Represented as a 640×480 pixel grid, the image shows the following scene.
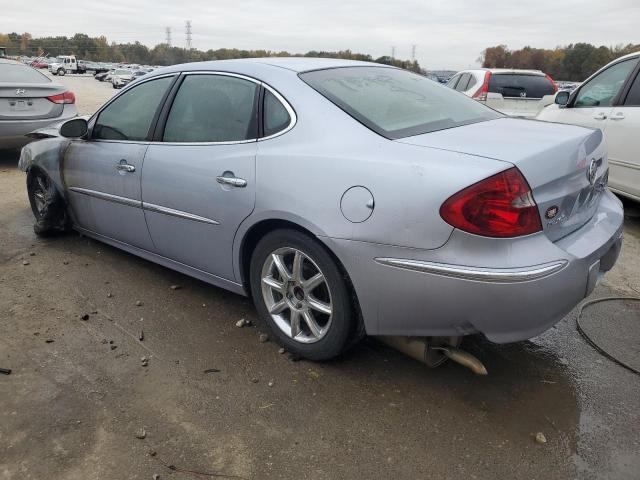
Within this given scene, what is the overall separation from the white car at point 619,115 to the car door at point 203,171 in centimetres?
406

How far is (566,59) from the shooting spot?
5259 centimetres

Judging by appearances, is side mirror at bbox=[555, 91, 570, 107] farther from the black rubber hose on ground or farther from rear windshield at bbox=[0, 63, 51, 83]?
rear windshield at bbox=[0, 63, 51, 83]

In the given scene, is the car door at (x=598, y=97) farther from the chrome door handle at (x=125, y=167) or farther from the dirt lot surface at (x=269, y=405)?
the chrome door handle at (x=125, y=167)

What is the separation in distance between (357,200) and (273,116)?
0.83 meters

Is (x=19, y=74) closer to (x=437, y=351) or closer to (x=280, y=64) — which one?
(x=280, y=64)

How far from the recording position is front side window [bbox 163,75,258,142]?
3.04 metres

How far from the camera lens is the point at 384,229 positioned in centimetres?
232

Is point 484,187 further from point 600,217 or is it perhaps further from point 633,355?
point 633,355

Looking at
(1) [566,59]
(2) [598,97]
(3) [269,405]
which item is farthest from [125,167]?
(1) [566,59]

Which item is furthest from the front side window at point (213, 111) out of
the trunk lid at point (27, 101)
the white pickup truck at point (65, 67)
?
the white pickup truck at point (65, 67)

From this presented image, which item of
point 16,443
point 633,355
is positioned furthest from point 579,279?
point 16,443

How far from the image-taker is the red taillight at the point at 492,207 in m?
2.17

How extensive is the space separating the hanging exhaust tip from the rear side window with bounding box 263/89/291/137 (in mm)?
1394

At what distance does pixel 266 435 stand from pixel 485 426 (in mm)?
985
